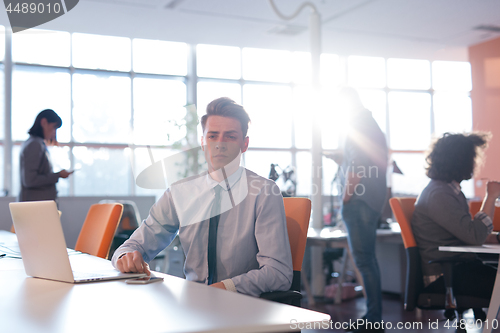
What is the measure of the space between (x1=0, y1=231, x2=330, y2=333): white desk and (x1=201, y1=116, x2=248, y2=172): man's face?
534 millimetres

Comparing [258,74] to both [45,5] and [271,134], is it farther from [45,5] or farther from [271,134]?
[45,5]

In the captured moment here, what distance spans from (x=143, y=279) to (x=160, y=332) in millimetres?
518

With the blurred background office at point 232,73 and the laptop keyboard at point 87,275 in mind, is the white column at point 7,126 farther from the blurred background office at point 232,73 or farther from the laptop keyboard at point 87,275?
the laptop keyboard at point 87,275

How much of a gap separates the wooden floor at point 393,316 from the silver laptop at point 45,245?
2055 mm

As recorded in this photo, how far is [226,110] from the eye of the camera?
1647mm

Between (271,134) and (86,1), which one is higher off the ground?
(86,1)

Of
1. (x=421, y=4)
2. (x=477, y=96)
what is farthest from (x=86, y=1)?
(x=477, y=96)

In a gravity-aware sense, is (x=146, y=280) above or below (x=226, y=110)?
below

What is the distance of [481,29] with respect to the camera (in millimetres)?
6695

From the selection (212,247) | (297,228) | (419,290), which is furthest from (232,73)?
(212,247)

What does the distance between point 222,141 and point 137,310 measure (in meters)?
0.84

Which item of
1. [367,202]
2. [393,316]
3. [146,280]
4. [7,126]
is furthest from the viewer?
[7,126]

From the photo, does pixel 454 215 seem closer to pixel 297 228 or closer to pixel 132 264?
pixel 297 228

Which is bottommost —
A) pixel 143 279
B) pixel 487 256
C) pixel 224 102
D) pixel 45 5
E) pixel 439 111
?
pixel 487 256
